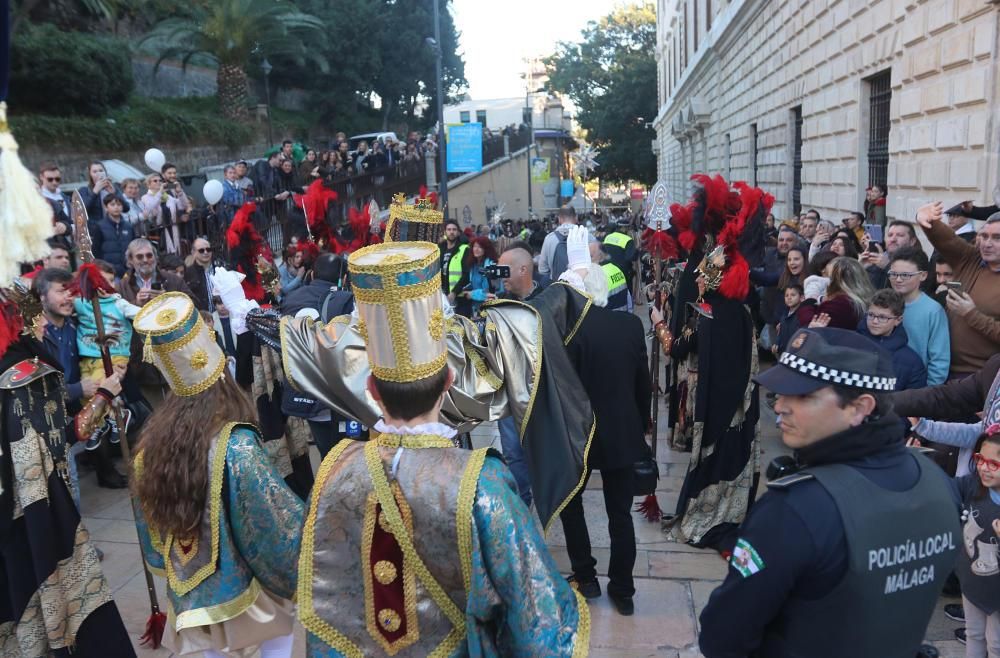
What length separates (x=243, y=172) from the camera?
14.0m

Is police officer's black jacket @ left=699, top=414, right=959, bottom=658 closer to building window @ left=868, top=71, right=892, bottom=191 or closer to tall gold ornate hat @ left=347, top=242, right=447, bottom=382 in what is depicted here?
tall gold ornate hat @ left=347, top=242, right=447, bottom=382

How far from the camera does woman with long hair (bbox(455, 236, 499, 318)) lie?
9.72 metres

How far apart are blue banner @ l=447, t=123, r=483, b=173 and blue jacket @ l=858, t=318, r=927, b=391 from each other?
1823cm

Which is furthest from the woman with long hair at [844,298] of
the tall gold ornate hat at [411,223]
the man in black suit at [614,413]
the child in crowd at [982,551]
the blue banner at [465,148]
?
the blue banner at [465,148]

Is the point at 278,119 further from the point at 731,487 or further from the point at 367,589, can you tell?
the point at 367,589

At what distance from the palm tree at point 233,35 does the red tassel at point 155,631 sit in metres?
20.5

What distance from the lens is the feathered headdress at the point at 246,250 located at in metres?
6.23

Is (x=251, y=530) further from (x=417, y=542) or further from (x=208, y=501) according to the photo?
(x=417, y=542)

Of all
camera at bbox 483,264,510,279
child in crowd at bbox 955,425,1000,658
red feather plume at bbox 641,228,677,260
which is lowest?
child in crowd at bbox 955,425,1000,658

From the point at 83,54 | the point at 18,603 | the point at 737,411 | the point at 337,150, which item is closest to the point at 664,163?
the point at 337,150

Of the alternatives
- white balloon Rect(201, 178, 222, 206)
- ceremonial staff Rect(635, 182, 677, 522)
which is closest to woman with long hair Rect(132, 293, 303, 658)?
ceremonial staff Rect(635, 182, 677, 522)

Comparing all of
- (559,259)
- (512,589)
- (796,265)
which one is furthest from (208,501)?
(559,259)

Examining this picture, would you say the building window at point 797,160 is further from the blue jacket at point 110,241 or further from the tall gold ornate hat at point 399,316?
the tall gold ornate hat at point 399,316

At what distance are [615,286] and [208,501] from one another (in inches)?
146
